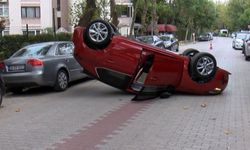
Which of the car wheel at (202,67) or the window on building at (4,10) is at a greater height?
the window on building at (4,10)

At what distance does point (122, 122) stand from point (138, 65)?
317 centimetres

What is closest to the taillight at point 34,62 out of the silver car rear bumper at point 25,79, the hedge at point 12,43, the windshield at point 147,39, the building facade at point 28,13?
the silver car rear bumper at point 25,79

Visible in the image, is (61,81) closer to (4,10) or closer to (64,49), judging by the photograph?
(64,49)

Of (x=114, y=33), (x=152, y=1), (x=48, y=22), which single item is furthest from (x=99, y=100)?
(x=48, y=22)

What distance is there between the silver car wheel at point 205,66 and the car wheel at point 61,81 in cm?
387

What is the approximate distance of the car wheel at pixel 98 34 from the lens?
12.5 m

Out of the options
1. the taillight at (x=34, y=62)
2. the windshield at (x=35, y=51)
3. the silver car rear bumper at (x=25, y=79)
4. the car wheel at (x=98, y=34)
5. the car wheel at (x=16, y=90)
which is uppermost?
the car wheel at (x=98, y=34)

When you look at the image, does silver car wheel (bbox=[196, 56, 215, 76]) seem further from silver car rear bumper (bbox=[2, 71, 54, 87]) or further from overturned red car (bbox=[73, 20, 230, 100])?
silver car rear bumper (bbox=[2, 71, 54, 87])

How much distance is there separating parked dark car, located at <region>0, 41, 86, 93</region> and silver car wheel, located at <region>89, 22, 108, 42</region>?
5.92 feet

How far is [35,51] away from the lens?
14422 mm

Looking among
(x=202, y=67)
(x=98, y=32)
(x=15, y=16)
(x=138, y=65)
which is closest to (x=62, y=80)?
(x=98, y=32)

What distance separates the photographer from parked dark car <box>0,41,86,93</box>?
13.6m

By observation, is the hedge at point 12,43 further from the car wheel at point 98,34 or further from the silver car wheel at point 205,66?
the silver car wheel at point 205,66

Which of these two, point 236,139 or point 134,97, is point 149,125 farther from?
point 134,97
